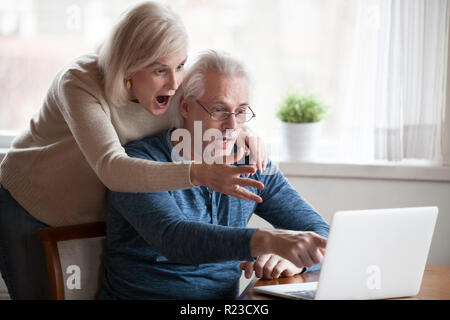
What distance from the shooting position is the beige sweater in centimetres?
143

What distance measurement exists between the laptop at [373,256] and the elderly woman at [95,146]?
0.78 feet

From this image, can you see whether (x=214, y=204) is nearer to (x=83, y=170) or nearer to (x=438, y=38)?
(x=83, y=170)

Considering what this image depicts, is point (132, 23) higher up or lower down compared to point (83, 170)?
higher up

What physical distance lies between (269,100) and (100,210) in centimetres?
123

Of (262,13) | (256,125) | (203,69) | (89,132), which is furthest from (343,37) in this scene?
(89,132)

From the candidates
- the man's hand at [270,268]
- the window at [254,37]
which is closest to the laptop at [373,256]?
the man's hand at [270,268]

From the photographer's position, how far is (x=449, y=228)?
2.43 m

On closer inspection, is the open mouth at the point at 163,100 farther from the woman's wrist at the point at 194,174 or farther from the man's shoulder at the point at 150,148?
the woman's wrist at the point at 194,174

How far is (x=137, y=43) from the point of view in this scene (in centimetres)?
145

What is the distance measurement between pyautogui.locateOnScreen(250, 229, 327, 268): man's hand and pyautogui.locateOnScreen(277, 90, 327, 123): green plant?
122 centimetres

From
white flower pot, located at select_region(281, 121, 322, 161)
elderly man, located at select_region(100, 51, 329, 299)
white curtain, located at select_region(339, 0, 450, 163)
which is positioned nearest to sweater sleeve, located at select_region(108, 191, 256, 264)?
elderly man, located at select_region(100, 51, 329, 299)

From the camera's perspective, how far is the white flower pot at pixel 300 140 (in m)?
2.42

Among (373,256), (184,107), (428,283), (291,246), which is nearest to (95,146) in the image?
(184,107)

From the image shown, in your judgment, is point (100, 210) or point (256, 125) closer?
point (100, 210)
